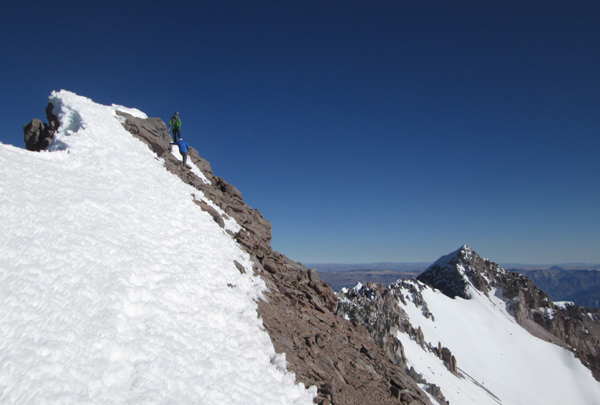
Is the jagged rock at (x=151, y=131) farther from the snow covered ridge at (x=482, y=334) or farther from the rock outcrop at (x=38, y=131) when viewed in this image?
the snow covered ridge at (x=482, y=334)

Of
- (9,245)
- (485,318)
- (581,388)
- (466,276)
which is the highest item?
(9,245)

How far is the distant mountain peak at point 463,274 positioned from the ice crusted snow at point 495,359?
1484 cm

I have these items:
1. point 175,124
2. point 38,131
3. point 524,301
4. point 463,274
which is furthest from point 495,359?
point 38,131

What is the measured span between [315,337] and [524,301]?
154 meters

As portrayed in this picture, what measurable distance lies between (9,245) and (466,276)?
155812 mm

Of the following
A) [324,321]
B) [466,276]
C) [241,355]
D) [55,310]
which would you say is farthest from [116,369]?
[466,276]

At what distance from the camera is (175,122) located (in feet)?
85.6

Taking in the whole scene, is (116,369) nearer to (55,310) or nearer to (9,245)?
(55,310)

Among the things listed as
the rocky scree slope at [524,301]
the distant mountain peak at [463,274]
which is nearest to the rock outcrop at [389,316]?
the distant mountain peak at [463,274]

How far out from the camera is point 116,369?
6.29 meters

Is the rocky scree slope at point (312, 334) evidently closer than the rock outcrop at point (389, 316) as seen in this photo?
Yes

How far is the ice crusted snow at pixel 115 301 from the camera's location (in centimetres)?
592

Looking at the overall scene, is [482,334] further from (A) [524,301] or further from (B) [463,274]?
(A) [524,301]

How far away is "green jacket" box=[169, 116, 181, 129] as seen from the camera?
26016mm
